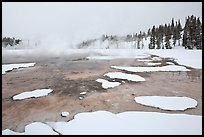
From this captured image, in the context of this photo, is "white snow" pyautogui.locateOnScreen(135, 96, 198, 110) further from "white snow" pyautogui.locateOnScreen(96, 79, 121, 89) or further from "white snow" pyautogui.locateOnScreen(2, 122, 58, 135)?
"white snow" pyautogui.locateOnScreen(2, 122, 58, 135)

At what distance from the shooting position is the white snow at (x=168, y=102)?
828cm

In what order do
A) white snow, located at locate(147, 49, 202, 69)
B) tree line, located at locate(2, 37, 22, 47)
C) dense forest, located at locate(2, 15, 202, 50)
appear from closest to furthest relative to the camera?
white snow, located at locate(147, 49, 202, 69) → dense forest, located at locate(2, 15, 202, 50) → tree line, located at locate(2, 37, 22, 47)

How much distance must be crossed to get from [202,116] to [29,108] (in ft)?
20.4

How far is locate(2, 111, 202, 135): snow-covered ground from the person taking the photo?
19.7 ft

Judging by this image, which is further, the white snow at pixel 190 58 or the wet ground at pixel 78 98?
the white snow at pixel 190 58

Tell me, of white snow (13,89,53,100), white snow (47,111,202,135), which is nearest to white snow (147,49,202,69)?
white snow (47,111,202,135)

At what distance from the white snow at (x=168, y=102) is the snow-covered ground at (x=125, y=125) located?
0.96 m

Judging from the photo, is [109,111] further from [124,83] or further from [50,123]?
[124,83]

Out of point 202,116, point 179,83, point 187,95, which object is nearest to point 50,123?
point 202,116

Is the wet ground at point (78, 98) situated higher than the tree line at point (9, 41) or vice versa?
the tree line at point (9, 41)

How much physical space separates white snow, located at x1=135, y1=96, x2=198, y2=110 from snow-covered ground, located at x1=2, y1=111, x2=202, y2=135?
956 mm

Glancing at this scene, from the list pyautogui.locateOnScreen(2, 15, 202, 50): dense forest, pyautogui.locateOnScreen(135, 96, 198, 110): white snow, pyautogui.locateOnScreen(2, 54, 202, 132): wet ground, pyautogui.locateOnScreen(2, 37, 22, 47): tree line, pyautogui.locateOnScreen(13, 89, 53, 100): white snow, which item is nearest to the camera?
pyautogui.locateOnScreen(2, 54, 202, 132): wet ground

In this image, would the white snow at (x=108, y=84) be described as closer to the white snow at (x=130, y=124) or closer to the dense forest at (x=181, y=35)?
the white snow at (x=130, y=124)

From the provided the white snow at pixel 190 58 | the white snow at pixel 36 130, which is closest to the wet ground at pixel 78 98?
the white snow at pixel 36 130
